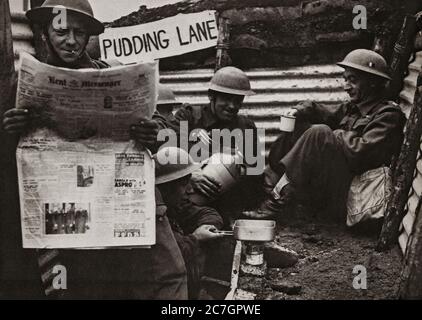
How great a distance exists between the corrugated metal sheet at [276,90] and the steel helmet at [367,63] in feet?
2.28

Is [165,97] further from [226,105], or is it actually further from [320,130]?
[320,130]

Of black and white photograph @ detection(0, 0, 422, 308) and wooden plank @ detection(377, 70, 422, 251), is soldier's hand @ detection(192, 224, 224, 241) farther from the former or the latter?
wooden plank @ detection(377, 70, 422, 251)

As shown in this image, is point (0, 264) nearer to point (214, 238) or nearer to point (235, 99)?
point (214, 238)

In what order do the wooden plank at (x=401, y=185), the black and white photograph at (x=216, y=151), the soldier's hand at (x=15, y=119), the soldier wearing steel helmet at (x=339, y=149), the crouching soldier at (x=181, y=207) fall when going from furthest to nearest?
the soldier wearing steel helmet at (x=339, y=149) → the wooden plank at (x=401, y=185) → the crouching soldier at (x=181, y=207) → the black and white photograph at (x=216, y=151) → the soldier's hand at (x=15, y=119)

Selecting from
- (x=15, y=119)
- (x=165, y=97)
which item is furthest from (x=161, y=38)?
(x=15, y=119)

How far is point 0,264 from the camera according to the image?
2496mm

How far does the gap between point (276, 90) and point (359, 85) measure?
40.6 inches

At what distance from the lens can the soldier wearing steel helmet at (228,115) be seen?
13.0ft

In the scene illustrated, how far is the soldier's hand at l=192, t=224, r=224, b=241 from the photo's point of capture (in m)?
3.05

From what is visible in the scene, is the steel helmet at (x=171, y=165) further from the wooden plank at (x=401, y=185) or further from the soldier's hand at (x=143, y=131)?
the wooden plank at (x=401, y=185)

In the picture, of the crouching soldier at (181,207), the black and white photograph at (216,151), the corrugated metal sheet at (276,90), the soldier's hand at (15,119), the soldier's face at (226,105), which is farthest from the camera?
the corrugated metal sheet at (276,90)

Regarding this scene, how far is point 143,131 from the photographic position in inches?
94.1

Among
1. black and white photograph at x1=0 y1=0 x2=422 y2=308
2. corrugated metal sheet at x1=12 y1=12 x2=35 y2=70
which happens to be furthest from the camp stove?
corrugated metal sheet at x1=12 y1=12 x2=35 y2=70

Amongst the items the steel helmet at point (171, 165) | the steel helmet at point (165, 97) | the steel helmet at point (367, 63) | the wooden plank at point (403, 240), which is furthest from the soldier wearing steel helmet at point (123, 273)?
the steel helmet at point (367, 63)
